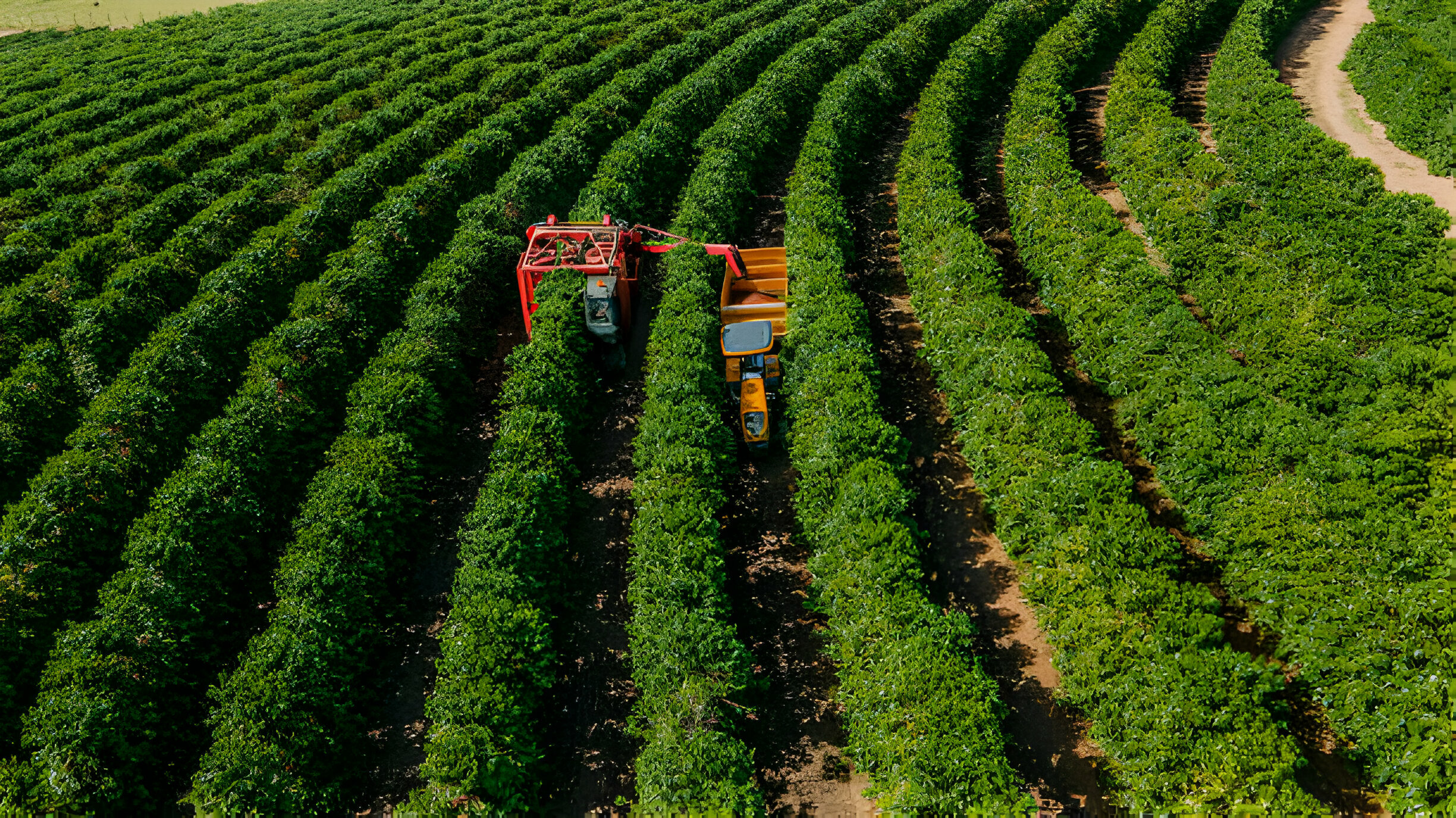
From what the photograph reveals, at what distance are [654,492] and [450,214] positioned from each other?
17.9 m

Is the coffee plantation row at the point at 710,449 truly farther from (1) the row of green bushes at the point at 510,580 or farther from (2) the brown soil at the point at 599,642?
(2) the brown soil at the point at 599,642

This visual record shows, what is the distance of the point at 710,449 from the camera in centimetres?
1948

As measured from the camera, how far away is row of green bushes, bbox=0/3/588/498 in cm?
2175

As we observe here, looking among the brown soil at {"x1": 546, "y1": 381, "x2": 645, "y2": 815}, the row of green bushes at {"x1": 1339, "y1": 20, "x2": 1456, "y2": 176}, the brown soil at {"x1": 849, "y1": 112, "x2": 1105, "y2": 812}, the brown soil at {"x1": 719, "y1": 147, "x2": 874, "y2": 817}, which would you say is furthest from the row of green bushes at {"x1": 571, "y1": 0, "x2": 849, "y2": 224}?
the row of green bushes at {"x1": 1339, "y1": 20, "x2": 1456, "y2": 176}

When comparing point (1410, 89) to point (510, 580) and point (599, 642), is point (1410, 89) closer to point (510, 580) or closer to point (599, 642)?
point (599, 642)

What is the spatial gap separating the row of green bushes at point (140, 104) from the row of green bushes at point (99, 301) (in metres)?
9.37

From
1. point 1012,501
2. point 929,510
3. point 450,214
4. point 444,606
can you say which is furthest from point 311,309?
point 1012,501

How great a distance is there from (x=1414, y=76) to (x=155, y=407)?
2066 inches

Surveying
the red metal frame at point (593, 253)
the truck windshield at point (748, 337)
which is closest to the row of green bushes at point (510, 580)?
the red metal frame at point (593, 253)

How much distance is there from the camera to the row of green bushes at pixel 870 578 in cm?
1320

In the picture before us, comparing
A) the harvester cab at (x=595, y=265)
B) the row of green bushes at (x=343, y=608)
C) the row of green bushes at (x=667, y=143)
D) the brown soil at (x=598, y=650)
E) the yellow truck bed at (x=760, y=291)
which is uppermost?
the row of green bushes at (x=667, y=143)

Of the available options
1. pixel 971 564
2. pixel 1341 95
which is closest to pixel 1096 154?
pixel 1341 95

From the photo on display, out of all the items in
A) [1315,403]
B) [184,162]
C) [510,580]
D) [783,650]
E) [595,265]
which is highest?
[184,162]

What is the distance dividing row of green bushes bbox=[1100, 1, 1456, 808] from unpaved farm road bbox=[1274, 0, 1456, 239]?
4432mm
